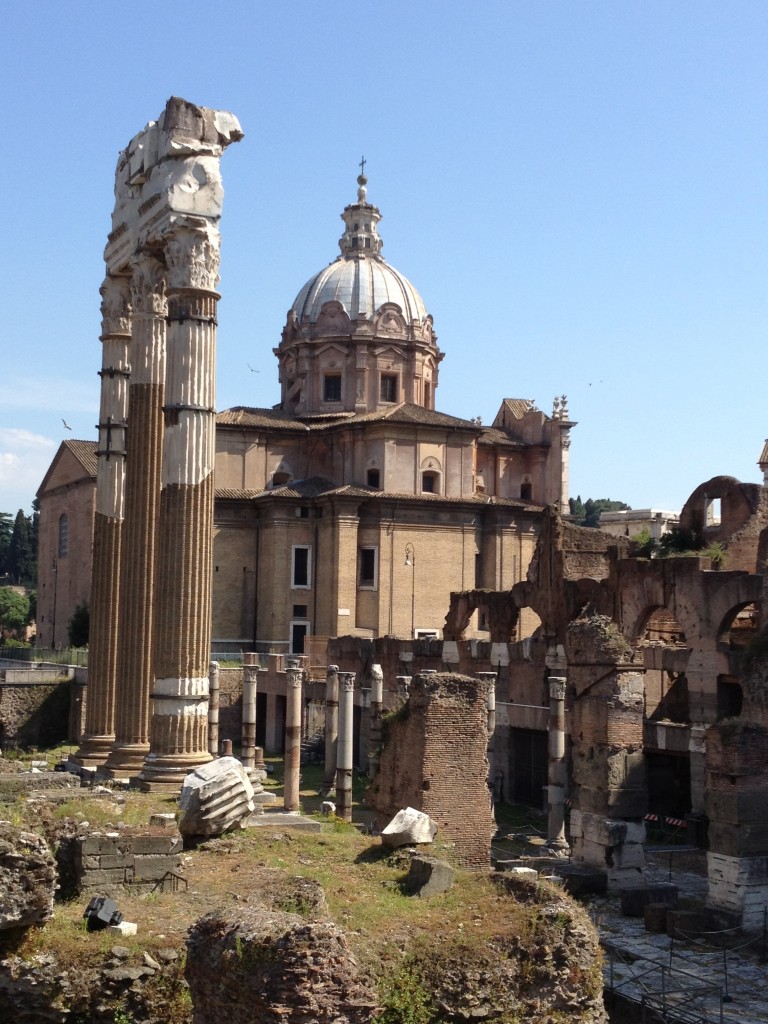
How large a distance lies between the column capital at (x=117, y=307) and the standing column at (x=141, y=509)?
168 cm

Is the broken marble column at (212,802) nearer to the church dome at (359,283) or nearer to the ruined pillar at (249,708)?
the ruined pillar at (249,708)

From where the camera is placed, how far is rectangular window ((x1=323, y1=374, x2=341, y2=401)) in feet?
150

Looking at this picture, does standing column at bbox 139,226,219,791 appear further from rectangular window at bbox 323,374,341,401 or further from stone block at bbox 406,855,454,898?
rectangular window at bbox 323,374,341,401

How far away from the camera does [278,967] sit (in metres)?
6.21

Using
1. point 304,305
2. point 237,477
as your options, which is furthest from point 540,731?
point 304,305

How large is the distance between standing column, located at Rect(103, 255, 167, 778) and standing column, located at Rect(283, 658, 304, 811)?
3872 mm

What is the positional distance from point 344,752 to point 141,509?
658 centimetres

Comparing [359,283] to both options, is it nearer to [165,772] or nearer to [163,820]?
[165,772]

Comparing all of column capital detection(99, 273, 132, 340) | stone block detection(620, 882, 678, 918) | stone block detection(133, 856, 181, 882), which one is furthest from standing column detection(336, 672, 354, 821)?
stone block detection(133, 856, 181, 882)

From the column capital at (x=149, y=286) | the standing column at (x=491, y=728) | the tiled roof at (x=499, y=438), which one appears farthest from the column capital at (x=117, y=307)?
the tiled roof at (x=499, y=438)

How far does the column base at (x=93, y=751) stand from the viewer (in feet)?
58.3

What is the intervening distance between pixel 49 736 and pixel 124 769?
1093 centimetres

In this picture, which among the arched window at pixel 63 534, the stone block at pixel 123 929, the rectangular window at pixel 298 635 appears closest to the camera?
the stone block at pixel 123 929

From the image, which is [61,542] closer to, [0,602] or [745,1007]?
[0,602]
